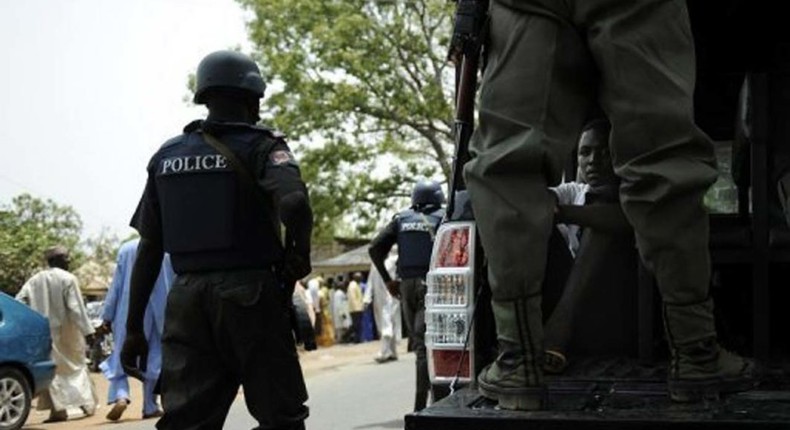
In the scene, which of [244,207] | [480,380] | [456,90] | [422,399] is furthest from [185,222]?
[422,399]

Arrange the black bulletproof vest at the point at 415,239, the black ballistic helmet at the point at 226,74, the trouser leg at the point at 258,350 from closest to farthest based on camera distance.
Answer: the trouser leg at the point at 258,350
the black ballistic helmet at the point at 226,74
the black bulletproof vest at the point at 415,239

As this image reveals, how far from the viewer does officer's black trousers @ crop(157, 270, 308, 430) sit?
174 inches

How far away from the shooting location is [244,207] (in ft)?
14.8

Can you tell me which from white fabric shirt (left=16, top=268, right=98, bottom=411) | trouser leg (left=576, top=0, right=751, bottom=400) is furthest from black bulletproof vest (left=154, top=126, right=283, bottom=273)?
white fabric shirt (left=16, top=268, right=98, bottom=411)

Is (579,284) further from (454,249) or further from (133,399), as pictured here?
(133,399)

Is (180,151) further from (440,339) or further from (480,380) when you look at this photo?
(480,380)

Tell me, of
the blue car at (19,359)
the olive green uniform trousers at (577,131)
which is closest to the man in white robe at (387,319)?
the blue car at (19,359)

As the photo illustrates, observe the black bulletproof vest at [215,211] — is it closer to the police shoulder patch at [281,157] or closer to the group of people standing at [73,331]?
the police shoulder patch at [281,157]

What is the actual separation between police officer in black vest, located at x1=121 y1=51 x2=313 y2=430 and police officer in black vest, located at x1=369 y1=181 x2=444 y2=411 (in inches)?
180

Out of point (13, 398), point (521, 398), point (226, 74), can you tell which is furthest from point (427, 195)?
point (521, 398)

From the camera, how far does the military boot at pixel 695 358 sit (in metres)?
3.13

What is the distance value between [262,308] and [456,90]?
113 centimetres

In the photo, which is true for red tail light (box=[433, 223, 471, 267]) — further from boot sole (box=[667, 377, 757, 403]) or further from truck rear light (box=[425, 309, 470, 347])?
boot sole (box=[667, 377, 757, 403])

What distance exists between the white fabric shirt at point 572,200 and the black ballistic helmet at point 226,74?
1313 millimetres
